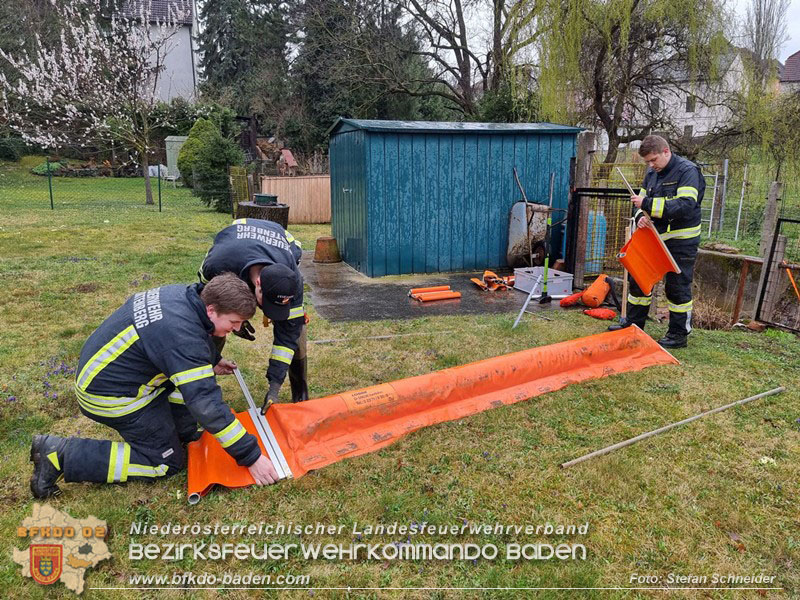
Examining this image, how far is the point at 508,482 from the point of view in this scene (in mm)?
3154

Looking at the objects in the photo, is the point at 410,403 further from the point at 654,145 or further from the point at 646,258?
the point at 654,145

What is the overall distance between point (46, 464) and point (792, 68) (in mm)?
43056

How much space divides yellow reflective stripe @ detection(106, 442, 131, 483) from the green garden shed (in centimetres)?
602

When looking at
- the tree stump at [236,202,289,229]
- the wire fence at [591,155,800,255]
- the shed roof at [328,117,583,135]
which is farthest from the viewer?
the tree stump at [236,202,289,229]

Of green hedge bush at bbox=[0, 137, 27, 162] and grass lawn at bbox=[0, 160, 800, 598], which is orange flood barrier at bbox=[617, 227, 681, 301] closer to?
grass lawn at bbox=[0, 160, 800, 598]

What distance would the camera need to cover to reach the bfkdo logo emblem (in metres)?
2.45

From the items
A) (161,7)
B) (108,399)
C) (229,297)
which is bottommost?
(108,399)

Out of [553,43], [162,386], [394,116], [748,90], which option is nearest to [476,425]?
[162,386]

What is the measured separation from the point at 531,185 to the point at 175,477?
7601 millimetres

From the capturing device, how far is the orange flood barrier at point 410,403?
3246mm

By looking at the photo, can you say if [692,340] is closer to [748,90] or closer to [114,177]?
[748,90]

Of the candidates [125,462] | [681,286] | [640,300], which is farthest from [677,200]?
[125,462]

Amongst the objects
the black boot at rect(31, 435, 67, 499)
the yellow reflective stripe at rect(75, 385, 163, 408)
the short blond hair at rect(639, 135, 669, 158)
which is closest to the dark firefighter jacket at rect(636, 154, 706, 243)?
the short blond hair at rect(639, 135, 669, 158)

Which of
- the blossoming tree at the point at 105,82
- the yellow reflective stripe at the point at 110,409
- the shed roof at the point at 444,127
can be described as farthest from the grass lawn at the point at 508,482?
the blossoming tree at the point at 105,82
